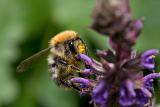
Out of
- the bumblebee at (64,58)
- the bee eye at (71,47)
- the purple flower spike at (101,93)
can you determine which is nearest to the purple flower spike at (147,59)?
the purple flower spike at (101,93)

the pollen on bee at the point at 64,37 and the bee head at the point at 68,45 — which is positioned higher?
the pollen on bee at the point at 64,37

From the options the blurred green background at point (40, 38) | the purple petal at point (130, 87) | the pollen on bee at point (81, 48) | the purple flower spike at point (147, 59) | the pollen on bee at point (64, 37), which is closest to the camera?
the purple petal at point (130, 87)

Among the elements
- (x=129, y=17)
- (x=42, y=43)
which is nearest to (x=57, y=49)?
(x=129, y=17)

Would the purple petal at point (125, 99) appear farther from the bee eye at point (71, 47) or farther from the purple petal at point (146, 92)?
the bee eye at point (71, 47)

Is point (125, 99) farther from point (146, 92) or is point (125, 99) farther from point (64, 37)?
point (64, 37)

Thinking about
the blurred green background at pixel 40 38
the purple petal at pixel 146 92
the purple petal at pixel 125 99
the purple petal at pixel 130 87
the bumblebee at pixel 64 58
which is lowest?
the purple petal at pixel 125 99

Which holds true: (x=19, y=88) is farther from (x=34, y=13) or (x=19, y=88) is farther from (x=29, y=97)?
(x=34, y=13)

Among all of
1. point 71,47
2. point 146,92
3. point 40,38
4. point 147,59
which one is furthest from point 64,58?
point 40,38
